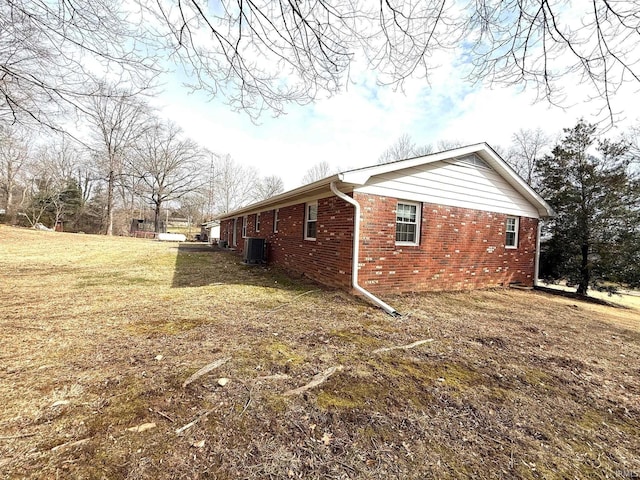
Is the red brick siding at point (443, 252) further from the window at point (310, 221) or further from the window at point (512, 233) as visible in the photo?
the window at point (310, 221)

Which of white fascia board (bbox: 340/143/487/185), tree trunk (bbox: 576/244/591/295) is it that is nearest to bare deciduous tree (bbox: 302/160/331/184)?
tree trunk (bbox: 576/244/591/295)

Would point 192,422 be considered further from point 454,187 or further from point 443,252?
point 454,187

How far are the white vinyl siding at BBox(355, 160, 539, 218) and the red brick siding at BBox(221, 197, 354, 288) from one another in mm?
982

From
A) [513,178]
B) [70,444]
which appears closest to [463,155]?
[513,178]

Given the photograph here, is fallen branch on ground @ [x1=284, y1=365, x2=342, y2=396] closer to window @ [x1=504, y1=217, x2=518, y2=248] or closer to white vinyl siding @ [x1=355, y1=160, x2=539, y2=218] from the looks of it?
white vinyl siding @ [x1=355, y1=160, x2=539, y2=218]

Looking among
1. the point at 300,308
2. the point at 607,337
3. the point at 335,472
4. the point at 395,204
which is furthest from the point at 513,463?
the point at 395,204

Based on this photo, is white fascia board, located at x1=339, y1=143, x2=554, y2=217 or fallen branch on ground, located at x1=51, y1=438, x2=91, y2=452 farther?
white fascia board, located at x1=339, y1=143, x2=554, y2=217

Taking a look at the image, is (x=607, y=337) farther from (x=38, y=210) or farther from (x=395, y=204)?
(x=38, y=210)

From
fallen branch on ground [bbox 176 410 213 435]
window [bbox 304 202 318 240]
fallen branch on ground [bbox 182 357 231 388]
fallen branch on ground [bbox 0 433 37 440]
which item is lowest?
fallen branch on ground [bbox 0 433 37 440]

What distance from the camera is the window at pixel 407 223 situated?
6855 mm

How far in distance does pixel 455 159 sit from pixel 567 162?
604 cm

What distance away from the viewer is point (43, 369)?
2627mm

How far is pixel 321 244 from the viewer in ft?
23.9

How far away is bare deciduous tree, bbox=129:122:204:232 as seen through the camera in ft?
97.4
